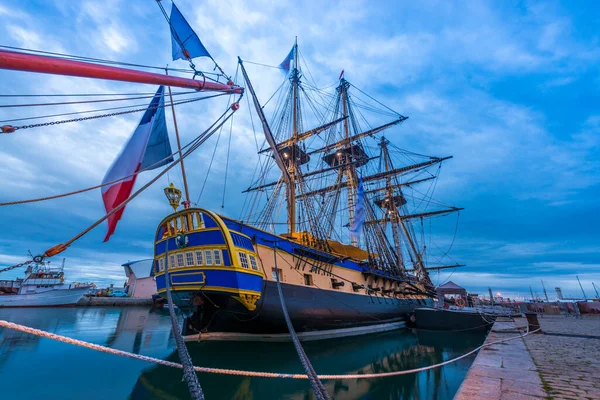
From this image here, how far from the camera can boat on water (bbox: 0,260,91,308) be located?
2927 centimetres

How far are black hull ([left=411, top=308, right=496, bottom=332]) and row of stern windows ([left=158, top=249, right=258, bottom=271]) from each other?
14208 millimetres

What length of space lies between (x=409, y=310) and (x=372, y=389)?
18.1 meters

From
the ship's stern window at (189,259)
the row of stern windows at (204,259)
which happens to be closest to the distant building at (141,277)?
the row of stern windows at (204,259)

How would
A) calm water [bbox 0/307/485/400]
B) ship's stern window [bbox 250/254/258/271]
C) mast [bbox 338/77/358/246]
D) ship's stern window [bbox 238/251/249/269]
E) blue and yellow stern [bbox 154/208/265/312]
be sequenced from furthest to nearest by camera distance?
mast [bbox 338/77/358/246] → ship's stern window [bbox 250/254/258/271] → ship's stern window [bbox 238/251/249/269] → blue and yellow stern [bbox 154/208/265/312] → calm water [bbox 0/307/485/400]

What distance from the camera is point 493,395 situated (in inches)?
148

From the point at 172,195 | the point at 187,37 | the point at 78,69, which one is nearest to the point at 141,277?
the point at 172,195

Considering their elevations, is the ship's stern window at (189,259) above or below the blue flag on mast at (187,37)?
below

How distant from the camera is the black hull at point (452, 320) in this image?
16844 millimetres

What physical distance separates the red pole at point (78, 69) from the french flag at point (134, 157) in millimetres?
1566

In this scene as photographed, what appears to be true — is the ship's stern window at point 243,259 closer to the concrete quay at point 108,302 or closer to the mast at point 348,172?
the mast at point 348,172

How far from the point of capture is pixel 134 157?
7555 mm

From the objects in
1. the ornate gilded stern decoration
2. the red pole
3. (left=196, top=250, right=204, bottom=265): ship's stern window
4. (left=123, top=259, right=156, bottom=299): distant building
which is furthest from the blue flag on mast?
(left=123, top=259, right=156, bottom=299): distant building

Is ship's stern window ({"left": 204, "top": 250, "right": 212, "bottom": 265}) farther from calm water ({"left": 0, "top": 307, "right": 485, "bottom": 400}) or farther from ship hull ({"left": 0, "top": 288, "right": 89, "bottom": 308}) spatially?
ship hull ({"left": 0, "top": 288, "right": 89, "bottom": 308})

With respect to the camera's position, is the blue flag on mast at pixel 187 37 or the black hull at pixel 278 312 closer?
the blue flag on mast at pixel 187 37
